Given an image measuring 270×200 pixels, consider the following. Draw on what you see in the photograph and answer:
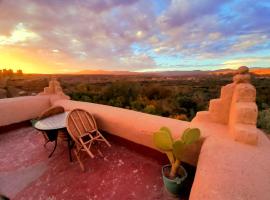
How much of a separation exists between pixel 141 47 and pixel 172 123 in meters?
10.8

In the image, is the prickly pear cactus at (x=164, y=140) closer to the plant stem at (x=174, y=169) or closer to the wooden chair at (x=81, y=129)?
the plant stem at (x=174, y=169)

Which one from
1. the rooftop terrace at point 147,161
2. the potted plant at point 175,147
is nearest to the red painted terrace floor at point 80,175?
the rooftop terrace at point 147,161

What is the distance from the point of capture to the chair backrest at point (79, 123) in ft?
9.70

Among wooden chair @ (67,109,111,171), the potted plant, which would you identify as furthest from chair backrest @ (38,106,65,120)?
the potted plant

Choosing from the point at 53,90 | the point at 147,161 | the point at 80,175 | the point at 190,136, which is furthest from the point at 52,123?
the point at 53,90

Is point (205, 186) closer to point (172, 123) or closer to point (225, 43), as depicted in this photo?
point (172, 123)

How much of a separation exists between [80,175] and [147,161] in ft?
3.99

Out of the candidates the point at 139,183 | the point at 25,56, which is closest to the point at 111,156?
the point at 139,183

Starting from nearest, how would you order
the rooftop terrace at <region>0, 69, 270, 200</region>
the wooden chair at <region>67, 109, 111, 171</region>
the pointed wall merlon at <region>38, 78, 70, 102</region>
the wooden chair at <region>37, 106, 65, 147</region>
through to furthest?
the rooftop terrace at <region>0, 69, 270, 200</region> < the wooden chair at <region>67, 109, 111, 171</region> < the wooden chair at <region>37, 106, 65, 147</region> < the pointed wall merlon at <region>38, 78, 70, 102</region>

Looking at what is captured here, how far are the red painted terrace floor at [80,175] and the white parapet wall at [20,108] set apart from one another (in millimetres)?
1328

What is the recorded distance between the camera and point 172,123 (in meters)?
2.81

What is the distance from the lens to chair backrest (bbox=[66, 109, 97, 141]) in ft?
9.70

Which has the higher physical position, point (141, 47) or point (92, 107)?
point (141, 47)

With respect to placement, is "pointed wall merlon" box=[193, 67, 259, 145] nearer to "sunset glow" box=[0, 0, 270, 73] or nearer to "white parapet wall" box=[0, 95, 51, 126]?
"sunset glow" box=[0, 0, 270, 73]
